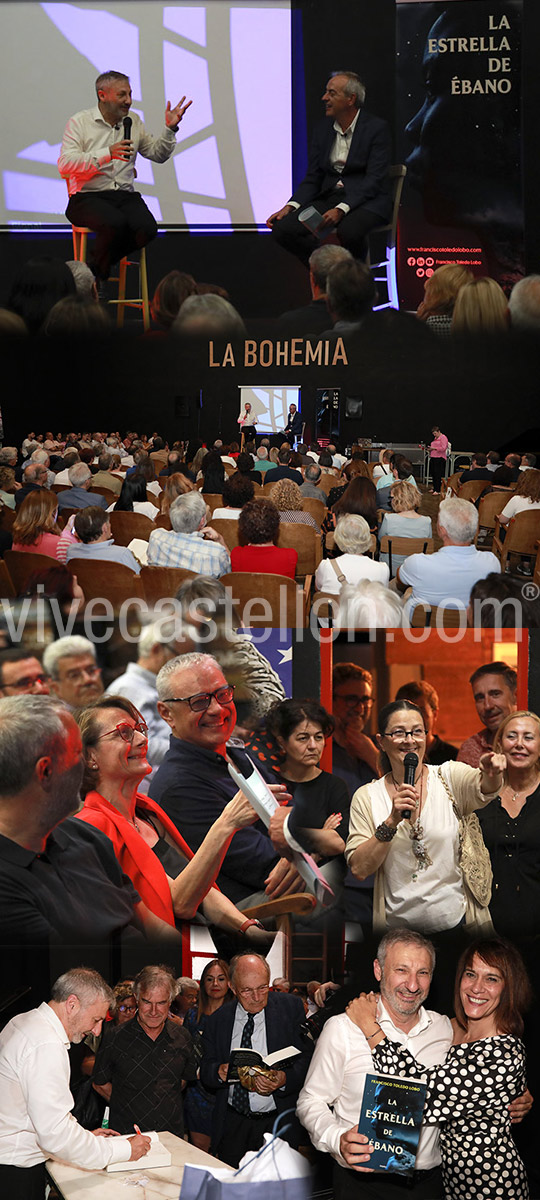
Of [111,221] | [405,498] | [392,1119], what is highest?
[111,221]

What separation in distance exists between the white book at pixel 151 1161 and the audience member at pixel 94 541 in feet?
8.18

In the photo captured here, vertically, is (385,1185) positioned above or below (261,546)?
below

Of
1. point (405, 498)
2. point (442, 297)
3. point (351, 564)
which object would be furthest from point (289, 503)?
point (442, 297)

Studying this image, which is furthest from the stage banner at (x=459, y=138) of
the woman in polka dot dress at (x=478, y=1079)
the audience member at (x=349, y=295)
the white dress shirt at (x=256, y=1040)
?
the woman in polka dot dress at (x=478, y=1079)

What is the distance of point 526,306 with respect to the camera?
A: 52.9ft

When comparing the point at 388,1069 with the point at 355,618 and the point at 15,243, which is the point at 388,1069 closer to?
the point at 355,618

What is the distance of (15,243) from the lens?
732 inches

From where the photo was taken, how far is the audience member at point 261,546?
5340 mm

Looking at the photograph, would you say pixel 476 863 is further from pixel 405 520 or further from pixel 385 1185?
pixel 405 520

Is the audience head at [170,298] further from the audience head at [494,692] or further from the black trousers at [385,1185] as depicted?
the black trousers at [385,1185]

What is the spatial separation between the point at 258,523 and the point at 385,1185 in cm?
284

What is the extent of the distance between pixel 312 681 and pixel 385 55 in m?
15.4

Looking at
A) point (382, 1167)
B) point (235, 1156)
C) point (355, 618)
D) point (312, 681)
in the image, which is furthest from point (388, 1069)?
point (355, 618)

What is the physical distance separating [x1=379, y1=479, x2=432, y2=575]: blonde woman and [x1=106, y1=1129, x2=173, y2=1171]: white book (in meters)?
3.71
